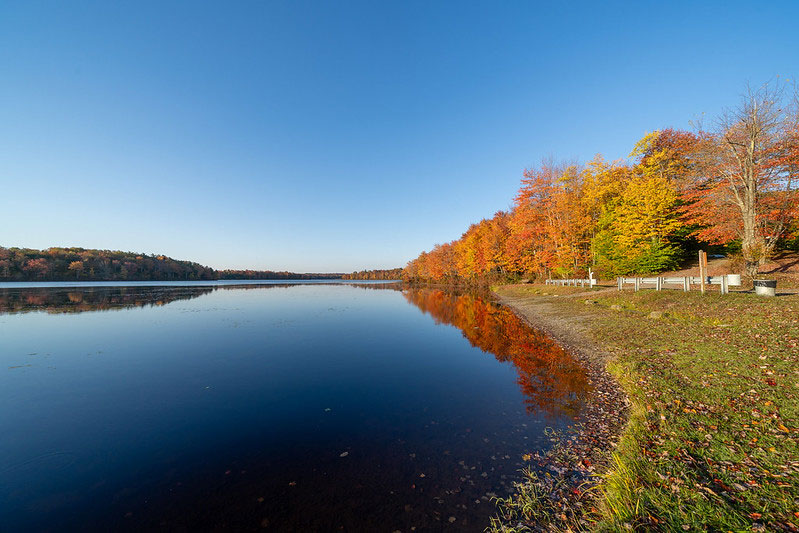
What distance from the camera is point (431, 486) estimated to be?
5410 mm

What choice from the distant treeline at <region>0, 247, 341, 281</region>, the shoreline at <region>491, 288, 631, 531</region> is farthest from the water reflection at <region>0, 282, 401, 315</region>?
the distant treeline at <region>0, 247, 341, 281</region>

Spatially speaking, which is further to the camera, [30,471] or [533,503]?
[30,471]

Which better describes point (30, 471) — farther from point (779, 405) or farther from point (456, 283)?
point (456, 283)

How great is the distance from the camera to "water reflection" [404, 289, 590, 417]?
8.93 m

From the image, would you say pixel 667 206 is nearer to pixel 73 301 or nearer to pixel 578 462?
pixel 578 462

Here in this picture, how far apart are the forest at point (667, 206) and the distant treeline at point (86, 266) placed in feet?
519

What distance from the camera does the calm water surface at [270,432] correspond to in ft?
16.2

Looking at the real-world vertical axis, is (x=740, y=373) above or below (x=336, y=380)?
above

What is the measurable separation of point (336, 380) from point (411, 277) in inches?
4555

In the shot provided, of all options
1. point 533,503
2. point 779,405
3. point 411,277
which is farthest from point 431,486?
point 411,277

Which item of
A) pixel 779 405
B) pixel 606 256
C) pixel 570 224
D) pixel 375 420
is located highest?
pixel 570 224

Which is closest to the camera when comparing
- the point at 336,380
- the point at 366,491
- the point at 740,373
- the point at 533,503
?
the point at 533,503

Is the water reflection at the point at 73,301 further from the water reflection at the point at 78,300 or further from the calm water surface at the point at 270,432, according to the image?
the calm water surface at the point at 270,432

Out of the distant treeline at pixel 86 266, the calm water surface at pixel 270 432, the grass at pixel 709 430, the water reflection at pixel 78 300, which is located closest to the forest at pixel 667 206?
the grass at pixel 709 430
